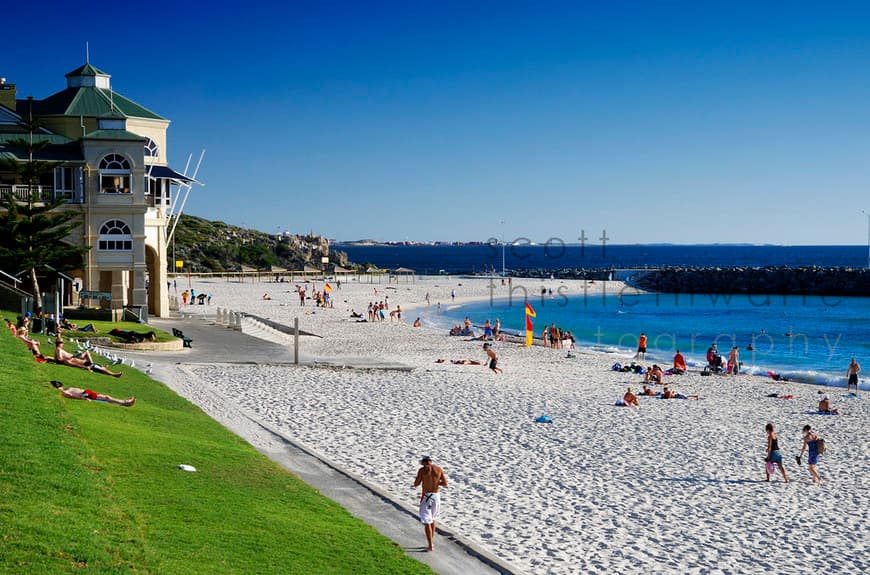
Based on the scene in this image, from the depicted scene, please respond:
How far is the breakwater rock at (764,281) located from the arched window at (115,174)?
3050 inches

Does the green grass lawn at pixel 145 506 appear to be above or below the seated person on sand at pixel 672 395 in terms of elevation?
above

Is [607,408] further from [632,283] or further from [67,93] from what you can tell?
[632,283]

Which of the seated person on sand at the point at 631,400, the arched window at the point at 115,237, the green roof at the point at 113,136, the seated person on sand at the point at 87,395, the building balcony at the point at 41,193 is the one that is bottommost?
the seated person on sand at the point at 631,400

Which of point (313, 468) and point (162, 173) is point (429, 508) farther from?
point (162, 173)

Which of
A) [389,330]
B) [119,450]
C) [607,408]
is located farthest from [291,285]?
[119,450]

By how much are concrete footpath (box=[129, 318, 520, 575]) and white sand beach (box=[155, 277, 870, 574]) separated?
1.30 feet

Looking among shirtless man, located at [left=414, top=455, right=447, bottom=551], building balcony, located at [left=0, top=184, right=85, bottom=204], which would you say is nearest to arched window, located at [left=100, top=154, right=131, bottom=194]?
building balcony, located at [left=0, top=184, right=85, bottom=204]

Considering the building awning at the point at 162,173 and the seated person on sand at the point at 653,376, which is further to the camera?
the building awning at the point at 162,173

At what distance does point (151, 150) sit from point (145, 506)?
2902 centimetres

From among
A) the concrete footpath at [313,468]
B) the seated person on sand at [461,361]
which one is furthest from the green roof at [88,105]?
the seated person on sand at [461,361]

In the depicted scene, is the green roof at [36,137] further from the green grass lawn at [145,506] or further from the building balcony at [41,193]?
the green grass lawn at [145,506]

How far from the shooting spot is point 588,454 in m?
17.6

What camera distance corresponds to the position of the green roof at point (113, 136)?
32.4m

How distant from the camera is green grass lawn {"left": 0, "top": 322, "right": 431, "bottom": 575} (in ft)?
27.5
